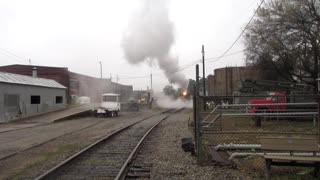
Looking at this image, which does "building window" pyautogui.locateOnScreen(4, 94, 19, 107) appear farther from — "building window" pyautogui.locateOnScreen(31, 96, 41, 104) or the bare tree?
the bare tree

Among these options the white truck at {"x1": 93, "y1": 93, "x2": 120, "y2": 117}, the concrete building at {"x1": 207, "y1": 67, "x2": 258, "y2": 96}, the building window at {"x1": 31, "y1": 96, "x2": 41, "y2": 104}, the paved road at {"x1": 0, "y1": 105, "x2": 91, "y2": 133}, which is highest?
the concrete building at {"x1": 207, "y1": 67, "x2": 258, "y2": 96}

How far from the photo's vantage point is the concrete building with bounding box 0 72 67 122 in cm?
3594

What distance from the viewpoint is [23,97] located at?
39.9 meters

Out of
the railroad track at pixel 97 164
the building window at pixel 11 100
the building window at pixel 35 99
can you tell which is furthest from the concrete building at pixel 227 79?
the railroad track at pixel 97 164

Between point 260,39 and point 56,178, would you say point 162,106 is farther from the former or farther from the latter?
point 56,178

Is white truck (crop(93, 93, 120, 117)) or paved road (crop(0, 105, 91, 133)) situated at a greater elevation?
white truck (crop(93, 93, 120, 117))

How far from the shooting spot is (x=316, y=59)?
104 feet

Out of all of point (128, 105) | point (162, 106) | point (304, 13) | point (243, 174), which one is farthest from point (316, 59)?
point (162, 106)

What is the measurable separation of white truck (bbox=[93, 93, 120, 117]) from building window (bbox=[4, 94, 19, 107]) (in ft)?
25.8

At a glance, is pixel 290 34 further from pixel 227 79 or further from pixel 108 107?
pixel 227 79

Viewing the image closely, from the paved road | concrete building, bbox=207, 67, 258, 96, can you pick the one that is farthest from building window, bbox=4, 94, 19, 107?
concrete building, bbox=207, 67, 258, 96

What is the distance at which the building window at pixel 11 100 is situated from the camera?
36141 mm

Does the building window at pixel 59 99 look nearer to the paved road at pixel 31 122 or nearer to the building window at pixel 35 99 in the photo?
the building window at pixel 35 99

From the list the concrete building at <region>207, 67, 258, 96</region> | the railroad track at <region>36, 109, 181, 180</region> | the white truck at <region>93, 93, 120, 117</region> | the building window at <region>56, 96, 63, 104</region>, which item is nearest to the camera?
the railroad track at <region>36, 109, 181, 180</region>
